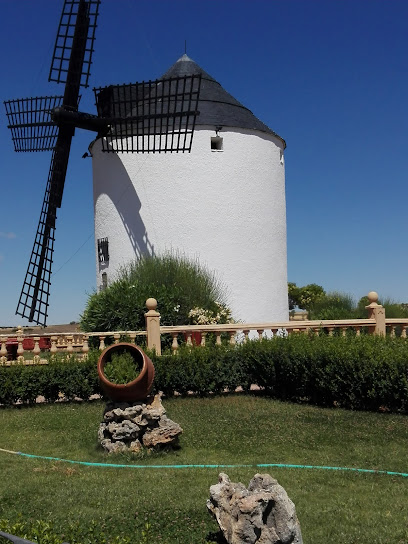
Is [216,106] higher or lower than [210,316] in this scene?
higher

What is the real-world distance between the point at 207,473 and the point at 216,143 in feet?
45.2

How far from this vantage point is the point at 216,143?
18781mm

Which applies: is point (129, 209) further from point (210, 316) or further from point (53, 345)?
point (53, 345)

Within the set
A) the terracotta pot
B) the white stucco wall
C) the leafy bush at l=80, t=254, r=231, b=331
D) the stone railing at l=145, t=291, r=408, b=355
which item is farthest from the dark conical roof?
the terracotta pot

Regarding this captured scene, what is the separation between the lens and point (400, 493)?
5.68 m

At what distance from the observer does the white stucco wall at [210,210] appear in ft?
59.6

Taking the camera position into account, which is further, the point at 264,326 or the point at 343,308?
the point at 343,308

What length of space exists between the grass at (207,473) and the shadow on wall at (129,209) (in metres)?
8.48

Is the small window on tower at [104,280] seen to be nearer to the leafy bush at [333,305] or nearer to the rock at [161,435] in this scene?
the leafy bush at [333,305]

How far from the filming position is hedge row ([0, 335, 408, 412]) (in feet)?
31.1

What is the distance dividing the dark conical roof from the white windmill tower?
0.04 metres

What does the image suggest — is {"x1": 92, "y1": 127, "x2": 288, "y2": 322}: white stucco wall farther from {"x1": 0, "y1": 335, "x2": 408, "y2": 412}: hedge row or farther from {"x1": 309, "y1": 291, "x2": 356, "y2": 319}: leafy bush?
{"x1": 0, "y1": 335, "x2": 408, "y2": 412}: hedge row

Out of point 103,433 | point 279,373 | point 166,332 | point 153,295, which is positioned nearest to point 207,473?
point 103,433

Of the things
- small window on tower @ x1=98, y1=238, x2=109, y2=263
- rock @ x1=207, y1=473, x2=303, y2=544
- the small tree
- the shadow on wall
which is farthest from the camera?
the small tree
